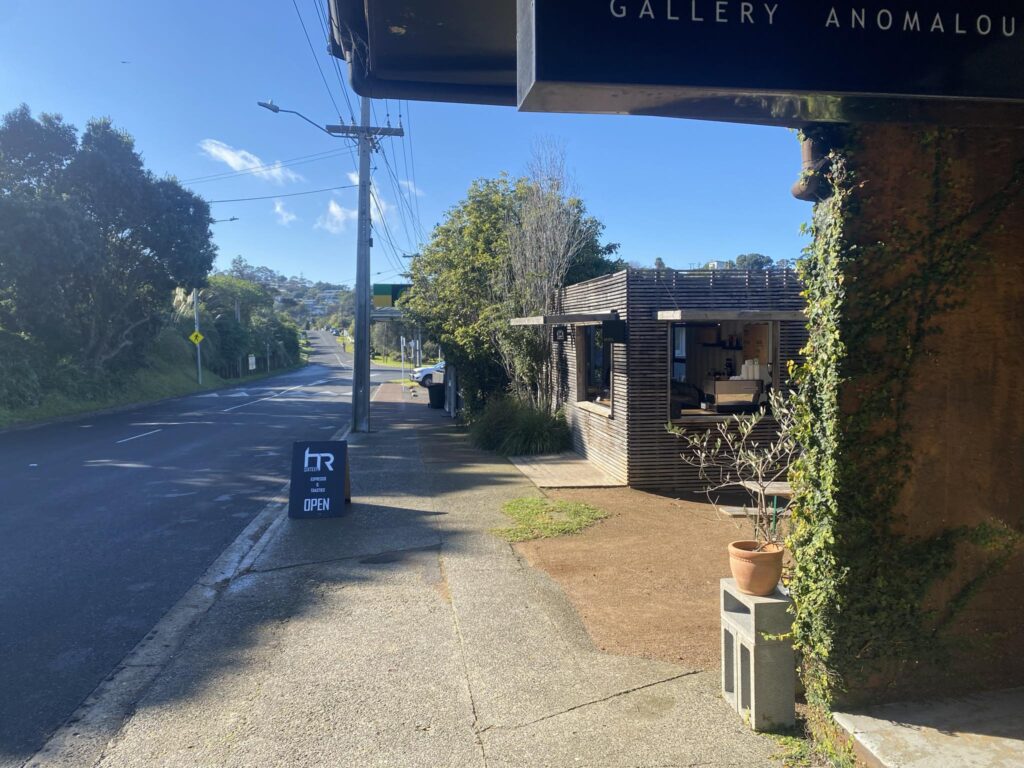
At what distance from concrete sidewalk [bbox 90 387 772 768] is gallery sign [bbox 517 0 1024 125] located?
2932mm

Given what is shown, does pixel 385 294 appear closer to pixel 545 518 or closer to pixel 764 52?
pixel 545 518

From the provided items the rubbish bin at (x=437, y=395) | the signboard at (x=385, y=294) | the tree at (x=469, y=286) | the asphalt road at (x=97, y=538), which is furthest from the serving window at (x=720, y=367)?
the signboard at (x=385, y=294)

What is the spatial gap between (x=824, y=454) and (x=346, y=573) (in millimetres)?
4466

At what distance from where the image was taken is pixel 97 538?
7.88 meters

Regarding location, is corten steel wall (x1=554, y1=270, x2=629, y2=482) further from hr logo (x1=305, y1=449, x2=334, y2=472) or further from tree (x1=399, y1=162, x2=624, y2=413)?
hr logo (x1=305, y1=449, x2=334, y2=472)

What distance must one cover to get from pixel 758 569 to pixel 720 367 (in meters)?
Answer: 9.83

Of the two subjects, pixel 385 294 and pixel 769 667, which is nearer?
pixel 769 667

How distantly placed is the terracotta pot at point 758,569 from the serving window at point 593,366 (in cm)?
855

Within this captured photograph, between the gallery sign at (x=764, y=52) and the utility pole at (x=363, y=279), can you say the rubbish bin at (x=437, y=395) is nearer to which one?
the utility pole at (x=363, y=279)

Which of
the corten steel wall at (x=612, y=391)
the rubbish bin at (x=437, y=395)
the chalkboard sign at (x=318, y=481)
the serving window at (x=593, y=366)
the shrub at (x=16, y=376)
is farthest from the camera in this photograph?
the rubbish bin at (x=437, y=395)

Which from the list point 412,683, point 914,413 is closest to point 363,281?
point 412,683

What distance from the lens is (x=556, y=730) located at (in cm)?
377

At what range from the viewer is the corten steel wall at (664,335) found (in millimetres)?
10328

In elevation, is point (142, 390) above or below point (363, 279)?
below
